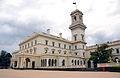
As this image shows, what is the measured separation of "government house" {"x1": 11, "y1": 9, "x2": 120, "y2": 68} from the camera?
34688mm

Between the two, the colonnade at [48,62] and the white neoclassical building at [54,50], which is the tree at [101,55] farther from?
the colonnade at [48,62]

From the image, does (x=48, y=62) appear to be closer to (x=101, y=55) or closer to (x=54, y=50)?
(x=54, y=50)

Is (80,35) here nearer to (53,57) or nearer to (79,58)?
(79,58)

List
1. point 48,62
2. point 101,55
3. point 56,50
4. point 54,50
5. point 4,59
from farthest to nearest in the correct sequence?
point 4,59 → point 56,50 → point 54,50 → point 101,55 → point 48,62

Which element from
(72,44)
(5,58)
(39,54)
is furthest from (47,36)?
(5,58)

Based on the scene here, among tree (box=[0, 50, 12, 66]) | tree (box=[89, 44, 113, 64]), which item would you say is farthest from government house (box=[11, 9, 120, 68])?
tree (box=[0, 50, 12, 66])

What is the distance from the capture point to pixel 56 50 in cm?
4372

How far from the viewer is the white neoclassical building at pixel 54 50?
34625 millimetres

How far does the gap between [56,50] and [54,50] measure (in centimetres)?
124

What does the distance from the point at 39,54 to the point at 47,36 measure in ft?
27.1

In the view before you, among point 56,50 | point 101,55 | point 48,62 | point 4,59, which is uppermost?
point 56,50

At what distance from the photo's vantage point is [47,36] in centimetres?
4078

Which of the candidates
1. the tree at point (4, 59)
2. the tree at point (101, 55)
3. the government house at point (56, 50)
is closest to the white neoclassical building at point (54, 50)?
the government house at point (56, 50)

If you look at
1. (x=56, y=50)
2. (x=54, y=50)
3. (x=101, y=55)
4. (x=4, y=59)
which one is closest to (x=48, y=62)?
(x=54, y=50)
